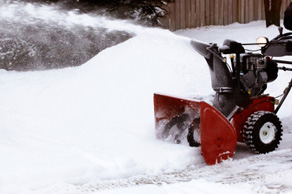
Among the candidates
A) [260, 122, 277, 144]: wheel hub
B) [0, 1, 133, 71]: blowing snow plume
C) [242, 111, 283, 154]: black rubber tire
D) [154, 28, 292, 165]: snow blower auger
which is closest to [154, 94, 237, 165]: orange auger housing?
[154, 28, 292, 165]: snow blower auger

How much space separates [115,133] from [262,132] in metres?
1.90

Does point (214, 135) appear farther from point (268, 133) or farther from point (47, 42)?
point (47, 42)

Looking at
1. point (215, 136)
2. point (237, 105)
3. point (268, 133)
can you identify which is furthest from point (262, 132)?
point (215, 136)

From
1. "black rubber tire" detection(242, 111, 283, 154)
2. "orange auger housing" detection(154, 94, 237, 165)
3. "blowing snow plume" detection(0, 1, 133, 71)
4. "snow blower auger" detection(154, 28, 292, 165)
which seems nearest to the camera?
"orange auger housing" detection(154, 94, 237, 165)

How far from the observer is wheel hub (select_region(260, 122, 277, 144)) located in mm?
5477

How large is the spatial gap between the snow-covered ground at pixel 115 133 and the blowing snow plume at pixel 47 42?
0.52 metres

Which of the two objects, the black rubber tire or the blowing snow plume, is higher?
the blowing snow plume

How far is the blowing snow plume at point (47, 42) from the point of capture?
10.9 meters

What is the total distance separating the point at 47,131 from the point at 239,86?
8.63 feet

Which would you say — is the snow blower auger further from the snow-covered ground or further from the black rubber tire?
the snow-covered ground

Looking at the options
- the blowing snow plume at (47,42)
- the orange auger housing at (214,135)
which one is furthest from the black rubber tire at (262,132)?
the blowing snow plume at (47,42)

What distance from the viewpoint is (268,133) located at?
5539 millimetres

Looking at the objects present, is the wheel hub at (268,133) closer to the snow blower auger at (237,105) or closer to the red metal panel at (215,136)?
the snow blower auger at (237,105)

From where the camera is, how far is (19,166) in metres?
4.83
